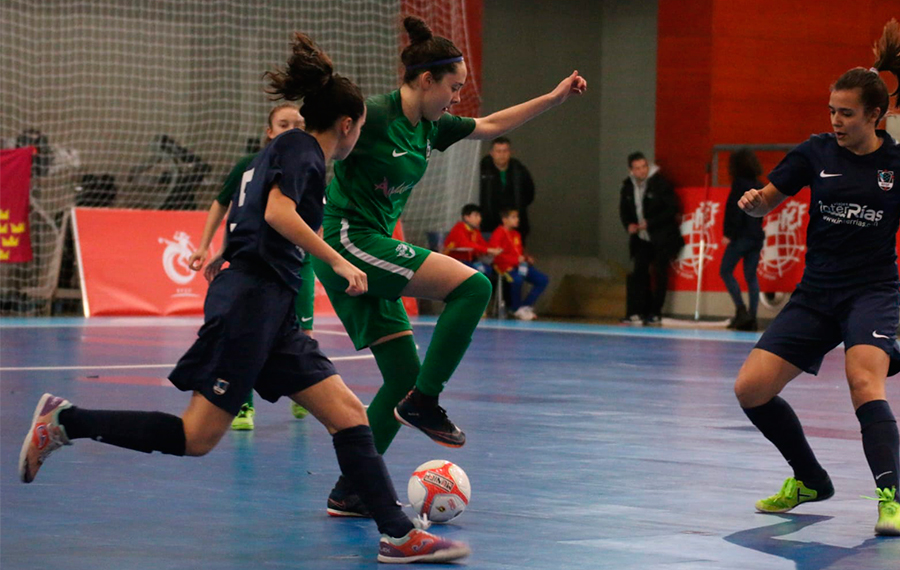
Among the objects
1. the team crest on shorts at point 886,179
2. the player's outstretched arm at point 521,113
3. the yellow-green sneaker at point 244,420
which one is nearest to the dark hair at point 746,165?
the yellow-green sneaker at point 244,420

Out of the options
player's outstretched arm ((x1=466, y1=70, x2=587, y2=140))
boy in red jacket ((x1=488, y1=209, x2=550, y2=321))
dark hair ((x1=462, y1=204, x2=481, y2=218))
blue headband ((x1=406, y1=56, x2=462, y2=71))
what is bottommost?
boy in red jacket ((x1=488, y1=209, x2=550, y2=321))

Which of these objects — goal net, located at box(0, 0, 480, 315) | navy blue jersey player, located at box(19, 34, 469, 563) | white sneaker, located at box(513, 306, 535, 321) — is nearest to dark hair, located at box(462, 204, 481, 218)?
goal net, located at box(0, 0, 480, 315)

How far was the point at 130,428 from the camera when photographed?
4371mm

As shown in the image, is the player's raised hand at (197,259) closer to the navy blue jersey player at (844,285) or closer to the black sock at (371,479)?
the black sock at (371,479)

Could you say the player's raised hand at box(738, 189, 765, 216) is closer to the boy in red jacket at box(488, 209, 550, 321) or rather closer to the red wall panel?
the boy in red jacket at box(488, 209, 550, 321)

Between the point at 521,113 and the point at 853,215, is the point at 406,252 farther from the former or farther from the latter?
the point at 853,215

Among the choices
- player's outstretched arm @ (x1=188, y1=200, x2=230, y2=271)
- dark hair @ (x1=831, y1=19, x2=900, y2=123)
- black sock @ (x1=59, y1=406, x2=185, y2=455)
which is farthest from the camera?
player's outstretched arm @ (x1=188, y1=200, x2=230, y2=271)

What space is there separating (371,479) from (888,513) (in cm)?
186

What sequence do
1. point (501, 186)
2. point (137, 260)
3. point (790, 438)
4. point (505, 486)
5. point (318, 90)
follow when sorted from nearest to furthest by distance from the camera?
point (318, 90)
point (790, 438)
point (505, 486)
point (137, 260)
point (501, 186)

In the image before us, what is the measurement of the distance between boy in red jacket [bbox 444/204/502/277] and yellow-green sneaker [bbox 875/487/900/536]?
13843 millimetres

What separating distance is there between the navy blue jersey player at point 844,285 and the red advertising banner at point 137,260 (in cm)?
1246

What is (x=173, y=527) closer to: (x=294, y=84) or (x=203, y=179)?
(x=294, y=84)

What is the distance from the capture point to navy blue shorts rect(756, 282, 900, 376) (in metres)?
5.05

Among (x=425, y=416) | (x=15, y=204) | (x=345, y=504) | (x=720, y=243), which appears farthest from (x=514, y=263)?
(x=345, y=504)
